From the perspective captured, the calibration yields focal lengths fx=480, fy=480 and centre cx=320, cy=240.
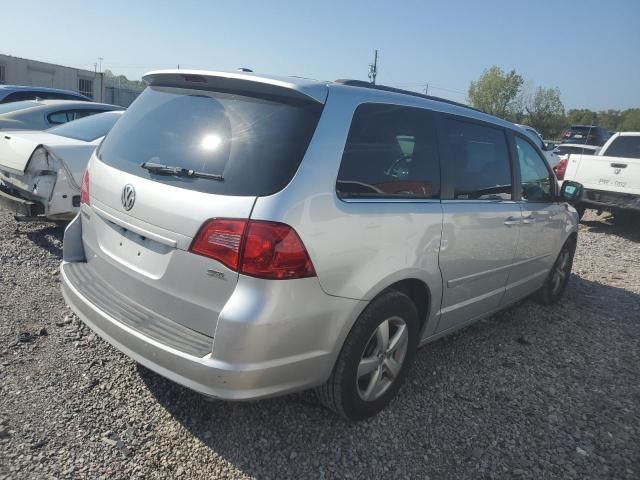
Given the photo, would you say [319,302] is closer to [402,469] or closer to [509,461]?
[402,469]

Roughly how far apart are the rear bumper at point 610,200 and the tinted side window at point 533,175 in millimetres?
4398

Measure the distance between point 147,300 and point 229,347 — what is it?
0.60m

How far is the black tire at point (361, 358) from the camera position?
8.04 ft

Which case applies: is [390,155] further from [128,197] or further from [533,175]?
[533,175]

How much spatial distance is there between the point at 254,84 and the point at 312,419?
6.01 ft

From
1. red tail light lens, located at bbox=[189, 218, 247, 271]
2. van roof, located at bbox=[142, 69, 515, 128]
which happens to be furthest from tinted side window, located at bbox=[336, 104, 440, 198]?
red tail light lens, located at bbox=[189, 218, 247, 271]

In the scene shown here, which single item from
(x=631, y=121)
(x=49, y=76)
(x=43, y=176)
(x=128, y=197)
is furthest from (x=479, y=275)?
(x=631, y=121)

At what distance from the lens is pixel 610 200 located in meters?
8.54

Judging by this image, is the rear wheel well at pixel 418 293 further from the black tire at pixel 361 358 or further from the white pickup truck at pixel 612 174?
the white pickup truck at pixel 612 174

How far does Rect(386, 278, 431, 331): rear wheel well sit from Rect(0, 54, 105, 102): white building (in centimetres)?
3317

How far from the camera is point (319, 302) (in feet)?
7.18

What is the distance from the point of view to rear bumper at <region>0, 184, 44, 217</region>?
15.4 feet

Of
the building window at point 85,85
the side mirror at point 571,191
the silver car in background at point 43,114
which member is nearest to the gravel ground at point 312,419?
the side mirror at point 571,191

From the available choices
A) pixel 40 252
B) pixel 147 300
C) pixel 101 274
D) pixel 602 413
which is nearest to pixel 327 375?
pixel 147 300
